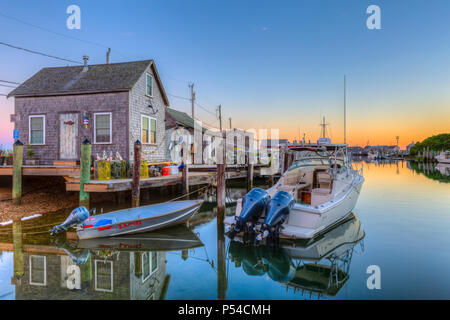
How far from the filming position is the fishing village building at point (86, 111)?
15102mm

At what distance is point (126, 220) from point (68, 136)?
28.2 feet

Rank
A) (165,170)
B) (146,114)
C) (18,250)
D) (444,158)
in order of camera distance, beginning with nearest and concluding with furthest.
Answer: (18,250)
(165,170)
(146,114)
(444,158)

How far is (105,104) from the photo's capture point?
50.1ft

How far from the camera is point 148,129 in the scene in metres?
17.0

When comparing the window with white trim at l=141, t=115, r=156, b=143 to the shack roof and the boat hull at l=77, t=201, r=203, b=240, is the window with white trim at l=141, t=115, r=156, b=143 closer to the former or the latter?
the shack roof

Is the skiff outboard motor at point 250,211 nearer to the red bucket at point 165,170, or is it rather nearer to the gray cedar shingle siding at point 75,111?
the red bucket at point 165,170

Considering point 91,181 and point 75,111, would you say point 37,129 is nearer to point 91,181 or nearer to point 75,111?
point 75,111

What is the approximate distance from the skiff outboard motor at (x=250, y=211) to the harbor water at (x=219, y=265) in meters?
0.70

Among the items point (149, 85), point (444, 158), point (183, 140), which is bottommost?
point (444, 158)

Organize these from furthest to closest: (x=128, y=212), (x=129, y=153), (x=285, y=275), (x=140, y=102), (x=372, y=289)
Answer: (x=140, y=102) → (x=129, y=153) → (x=128, y=212) → (x=285, y=275) → (x=372, y=289)

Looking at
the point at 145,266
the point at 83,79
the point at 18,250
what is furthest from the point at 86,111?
the point at 145,266

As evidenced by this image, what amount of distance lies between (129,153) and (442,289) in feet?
44.4
